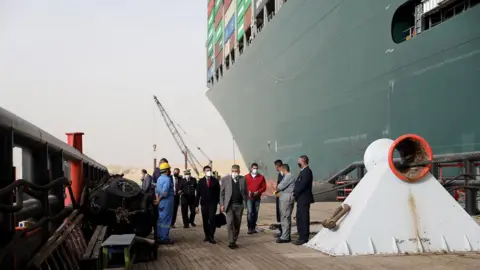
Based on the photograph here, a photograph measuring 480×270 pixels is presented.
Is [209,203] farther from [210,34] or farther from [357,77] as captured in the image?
[210,34]

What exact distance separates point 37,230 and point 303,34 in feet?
64.7

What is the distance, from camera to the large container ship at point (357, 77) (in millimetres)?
12516

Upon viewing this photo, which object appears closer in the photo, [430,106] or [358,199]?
[358,199]

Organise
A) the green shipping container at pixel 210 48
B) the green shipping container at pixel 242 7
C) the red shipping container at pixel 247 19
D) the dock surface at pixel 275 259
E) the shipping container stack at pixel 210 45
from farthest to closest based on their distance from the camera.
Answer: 1. the green shipping container at pixel 210 48
2. the shipping container stack at pixel 210 45
3. the green shipping container at pixel 242 7
4. the red shipping container at pixel 247 19
5. the dock surface at pixel 275 259

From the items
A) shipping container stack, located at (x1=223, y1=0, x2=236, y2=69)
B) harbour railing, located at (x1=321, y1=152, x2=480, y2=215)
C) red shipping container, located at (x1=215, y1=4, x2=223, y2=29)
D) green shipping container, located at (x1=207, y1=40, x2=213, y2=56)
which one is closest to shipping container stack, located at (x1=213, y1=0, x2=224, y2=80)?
red shipping container, located at (x1=215, y1=4, x2=223, y2=29)

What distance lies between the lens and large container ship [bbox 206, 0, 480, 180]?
41.1ft

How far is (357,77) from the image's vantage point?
56.3 ft

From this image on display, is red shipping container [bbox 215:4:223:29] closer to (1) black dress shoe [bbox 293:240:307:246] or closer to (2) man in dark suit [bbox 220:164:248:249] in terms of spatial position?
(2) man in dark suit [bbox 220:164:248:249]

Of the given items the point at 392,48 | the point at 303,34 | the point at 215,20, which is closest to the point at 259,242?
the point at 392,48

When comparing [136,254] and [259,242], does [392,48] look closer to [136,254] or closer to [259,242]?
[259,242]

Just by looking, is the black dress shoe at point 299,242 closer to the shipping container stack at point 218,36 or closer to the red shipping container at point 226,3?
the red shipping container at point 226,3

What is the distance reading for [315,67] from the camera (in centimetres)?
2089

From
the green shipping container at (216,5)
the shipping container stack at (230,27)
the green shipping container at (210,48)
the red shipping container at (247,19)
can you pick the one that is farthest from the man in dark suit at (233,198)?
the green shipping container at (210,48)

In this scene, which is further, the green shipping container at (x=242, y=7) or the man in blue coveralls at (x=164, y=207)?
the green shipping container at (x=242, y=7)
